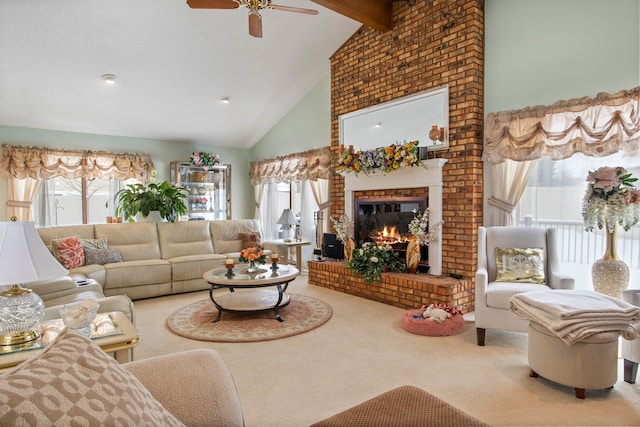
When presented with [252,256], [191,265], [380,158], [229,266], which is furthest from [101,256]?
[380,158]

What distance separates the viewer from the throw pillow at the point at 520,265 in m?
3.33

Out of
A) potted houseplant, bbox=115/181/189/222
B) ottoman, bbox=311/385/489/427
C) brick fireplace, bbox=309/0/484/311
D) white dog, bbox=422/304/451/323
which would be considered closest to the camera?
ottoman, bbox=311/385/489/427

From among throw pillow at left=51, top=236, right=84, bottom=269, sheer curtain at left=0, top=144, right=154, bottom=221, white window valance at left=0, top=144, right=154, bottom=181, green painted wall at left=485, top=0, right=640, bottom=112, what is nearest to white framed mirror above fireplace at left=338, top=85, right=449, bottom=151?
green painted wall at left=485, top=0, right=640, bottom=112

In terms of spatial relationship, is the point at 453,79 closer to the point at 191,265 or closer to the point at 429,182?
the point at 429,182

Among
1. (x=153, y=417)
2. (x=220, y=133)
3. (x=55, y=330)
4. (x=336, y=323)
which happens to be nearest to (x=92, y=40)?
(x=220, y=133)

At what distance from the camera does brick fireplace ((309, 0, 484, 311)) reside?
414 centimetres

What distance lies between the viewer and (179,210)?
5.87 m

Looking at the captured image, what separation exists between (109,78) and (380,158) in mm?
3914

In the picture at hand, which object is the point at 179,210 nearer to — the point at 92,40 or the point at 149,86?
the point at 149,86

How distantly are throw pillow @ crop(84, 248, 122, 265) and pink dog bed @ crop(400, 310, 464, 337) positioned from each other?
3.70 meters

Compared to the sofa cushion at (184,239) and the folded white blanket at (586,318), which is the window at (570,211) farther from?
the sofa cushion at (184,239)

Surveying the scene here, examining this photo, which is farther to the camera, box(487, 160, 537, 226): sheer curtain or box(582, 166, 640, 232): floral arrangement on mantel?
box(487, 160, 537, 226): sheer curtain

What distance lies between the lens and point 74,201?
673 cm

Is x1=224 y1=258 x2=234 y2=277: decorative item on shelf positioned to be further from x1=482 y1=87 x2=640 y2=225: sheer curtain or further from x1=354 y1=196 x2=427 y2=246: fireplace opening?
x1=482 y1=87 x2=640 y2=225: sheer curtain
